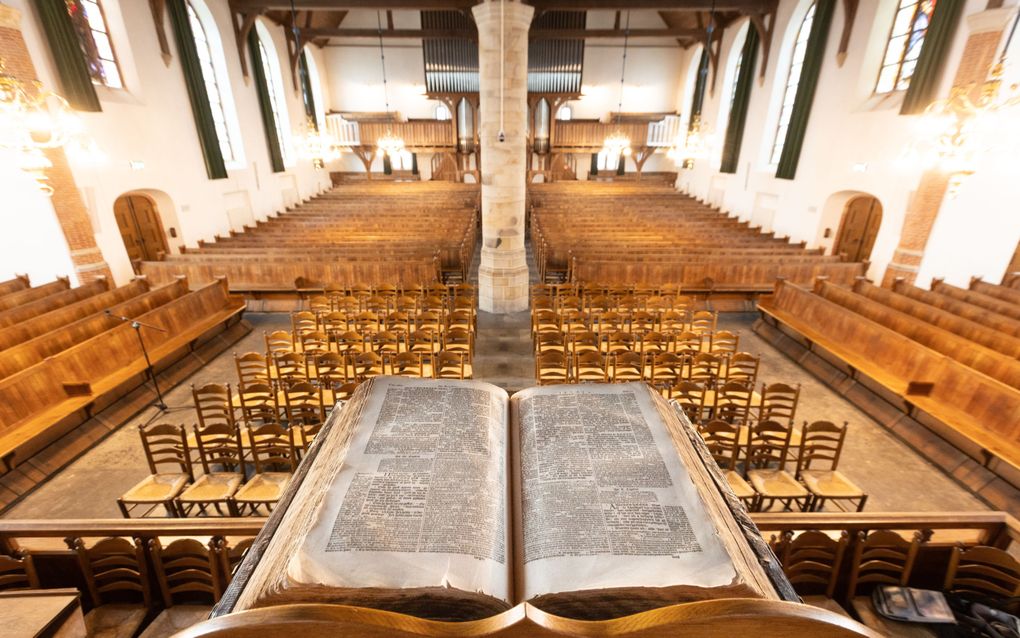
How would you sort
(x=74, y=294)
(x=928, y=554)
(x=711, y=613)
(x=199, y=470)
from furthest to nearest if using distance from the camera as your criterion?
(x=74, y=294), (x=199, y=470), (x=928, y=554), (x=711, y=613)

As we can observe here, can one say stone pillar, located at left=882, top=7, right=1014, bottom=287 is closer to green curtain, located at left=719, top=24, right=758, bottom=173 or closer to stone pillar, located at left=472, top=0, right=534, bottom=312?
stone pillar, located at left=472, top=0, right=534, bottom=312

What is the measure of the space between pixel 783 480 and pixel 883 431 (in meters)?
2.47

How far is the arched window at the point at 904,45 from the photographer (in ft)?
31.6

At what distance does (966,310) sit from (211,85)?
18.4 m

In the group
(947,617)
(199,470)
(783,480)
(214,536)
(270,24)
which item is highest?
(270,24)

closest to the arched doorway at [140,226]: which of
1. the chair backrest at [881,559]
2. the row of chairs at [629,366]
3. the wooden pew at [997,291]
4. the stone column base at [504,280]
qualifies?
the stone column base at [504,280]

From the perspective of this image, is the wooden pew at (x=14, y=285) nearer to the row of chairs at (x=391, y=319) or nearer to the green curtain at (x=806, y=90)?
the row of chairs at (x=391, y=319)

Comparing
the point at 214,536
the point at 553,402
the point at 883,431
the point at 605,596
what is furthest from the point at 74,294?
the point at 883,431

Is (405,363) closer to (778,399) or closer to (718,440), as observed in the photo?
(718,440)

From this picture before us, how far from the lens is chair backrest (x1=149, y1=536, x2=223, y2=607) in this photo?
2184mm

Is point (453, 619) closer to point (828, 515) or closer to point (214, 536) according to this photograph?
point (214, 536)

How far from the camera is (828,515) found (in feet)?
7.25

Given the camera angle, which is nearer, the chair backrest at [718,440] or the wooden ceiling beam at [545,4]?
the chair backrest at [718,440]

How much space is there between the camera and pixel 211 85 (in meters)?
13.3
